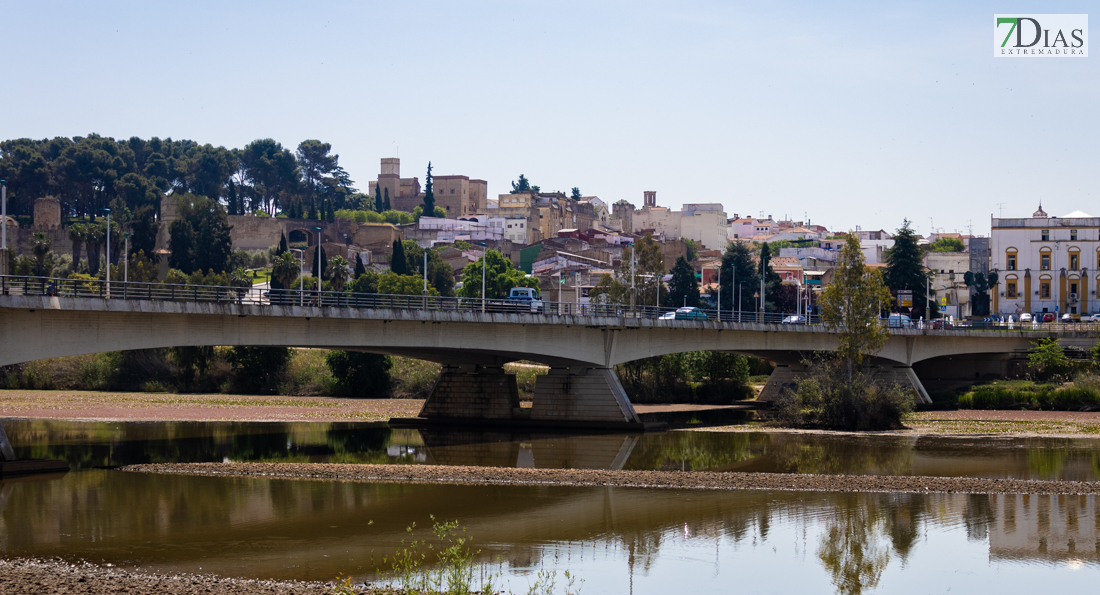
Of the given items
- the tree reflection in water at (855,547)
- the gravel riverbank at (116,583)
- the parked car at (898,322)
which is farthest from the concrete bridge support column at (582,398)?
the gravel riverbank at (116,583)

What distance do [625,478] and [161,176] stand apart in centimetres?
15331

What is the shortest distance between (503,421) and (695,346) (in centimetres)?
1110

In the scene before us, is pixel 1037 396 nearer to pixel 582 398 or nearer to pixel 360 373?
pixel 582 398

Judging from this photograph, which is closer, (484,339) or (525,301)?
(484,339)

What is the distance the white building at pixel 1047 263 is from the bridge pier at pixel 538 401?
202 ft

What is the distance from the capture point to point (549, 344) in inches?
1832

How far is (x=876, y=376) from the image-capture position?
63250 mm

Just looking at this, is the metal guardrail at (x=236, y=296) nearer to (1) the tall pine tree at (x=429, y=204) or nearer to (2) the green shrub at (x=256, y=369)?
(2) the green shrub at (x=256, y=369)

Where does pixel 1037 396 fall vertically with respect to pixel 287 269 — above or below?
below

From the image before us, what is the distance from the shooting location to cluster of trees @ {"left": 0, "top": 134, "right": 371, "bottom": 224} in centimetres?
14150

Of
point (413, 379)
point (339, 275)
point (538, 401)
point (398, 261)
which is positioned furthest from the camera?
point (398, 261)

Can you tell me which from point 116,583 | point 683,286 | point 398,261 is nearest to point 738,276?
point 683,286

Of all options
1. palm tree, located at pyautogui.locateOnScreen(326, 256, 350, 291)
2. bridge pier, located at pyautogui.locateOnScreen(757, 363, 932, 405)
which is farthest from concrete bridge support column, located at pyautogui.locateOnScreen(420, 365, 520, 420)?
palm tree, located at pyautogui.locateOnScreen(326, 256, 350, 291)

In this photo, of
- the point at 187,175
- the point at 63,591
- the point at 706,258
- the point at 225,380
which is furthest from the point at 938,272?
the point at 63,591
